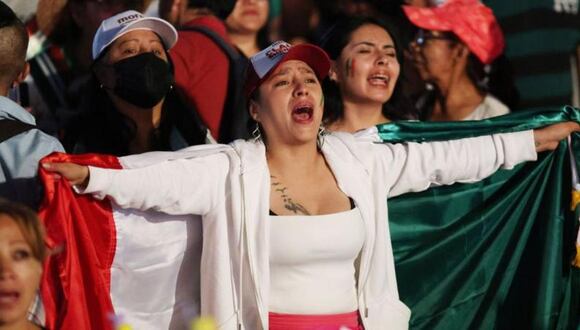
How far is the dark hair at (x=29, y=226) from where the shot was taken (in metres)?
4.46

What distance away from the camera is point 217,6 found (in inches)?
287

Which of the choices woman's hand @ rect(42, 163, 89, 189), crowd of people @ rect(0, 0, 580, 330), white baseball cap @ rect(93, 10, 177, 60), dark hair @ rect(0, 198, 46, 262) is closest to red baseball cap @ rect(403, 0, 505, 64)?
crowd of people @ rect(0, 0, 580, 330)

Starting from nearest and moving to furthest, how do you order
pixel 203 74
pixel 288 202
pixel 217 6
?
pixel 288 202, pixel 203 74, pixel 217 6

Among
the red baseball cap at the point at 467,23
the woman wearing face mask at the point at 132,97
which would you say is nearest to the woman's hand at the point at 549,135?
the woman wearing face mask at the point at 132,97

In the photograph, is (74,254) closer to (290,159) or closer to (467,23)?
(290,159)

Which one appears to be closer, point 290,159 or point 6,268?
point 6,268

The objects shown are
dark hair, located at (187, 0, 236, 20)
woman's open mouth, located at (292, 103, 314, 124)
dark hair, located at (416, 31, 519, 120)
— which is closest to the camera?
woman's open mouth, located at (292, 103, 314, 124)

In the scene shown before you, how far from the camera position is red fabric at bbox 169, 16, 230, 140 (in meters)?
6.74

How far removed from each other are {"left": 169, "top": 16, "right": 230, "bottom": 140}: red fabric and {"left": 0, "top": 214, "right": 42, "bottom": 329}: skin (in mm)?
2360

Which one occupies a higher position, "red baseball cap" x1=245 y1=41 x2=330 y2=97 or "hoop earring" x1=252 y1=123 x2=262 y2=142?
"red baseball cap" x1=245 y1=41 x2=330 y2=97

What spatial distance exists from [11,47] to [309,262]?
1.54 m

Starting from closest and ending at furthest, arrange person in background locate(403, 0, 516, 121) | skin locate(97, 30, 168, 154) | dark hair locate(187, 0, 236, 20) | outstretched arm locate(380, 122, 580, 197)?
1. outstretched arm locate(380, 122, 580, 197)
2. skin locate(97, 30, 168, 154)
3. dark hair locate(187, 0, 236, 20)
4. person in background locate(403, 0, 516, 121)

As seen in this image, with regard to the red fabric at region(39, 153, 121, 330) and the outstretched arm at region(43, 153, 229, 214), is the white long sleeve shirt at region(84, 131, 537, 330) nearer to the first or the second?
the outstretched arm at region(43, 153, 229, 214)

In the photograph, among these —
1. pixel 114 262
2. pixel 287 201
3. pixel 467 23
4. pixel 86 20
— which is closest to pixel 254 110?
pixel 287 201
